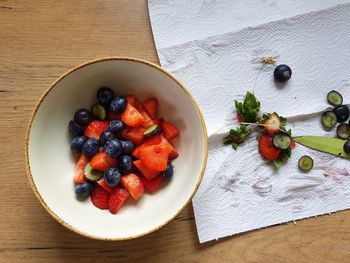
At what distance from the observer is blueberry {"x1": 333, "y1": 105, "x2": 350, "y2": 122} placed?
3.58 ft

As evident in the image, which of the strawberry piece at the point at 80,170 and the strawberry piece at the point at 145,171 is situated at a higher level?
the strawberry piece at the point at 145,171

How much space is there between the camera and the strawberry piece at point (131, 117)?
0.97 metres

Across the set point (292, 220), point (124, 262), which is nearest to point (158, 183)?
point (124, 262)

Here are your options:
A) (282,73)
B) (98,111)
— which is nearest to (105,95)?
(98,111)

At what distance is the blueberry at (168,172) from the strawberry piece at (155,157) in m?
0.02

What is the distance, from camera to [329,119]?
110 cm

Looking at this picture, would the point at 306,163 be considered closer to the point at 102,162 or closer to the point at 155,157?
the point at 155,157

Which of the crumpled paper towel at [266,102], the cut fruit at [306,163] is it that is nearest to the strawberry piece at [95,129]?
the crumpled paper towel at [266,102]

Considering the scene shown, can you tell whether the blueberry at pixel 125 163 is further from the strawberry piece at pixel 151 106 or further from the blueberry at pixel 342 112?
the blueberry at pixel 342 112

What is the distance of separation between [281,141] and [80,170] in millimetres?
461

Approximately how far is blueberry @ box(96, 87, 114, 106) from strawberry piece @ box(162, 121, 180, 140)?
130mm

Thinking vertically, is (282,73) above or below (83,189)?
above

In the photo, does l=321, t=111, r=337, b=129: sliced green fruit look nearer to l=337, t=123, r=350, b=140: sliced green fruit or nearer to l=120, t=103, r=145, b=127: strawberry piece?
l=337, t=123, r=350, b=140: sliced green fruit

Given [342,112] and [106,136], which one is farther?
[342,112]
